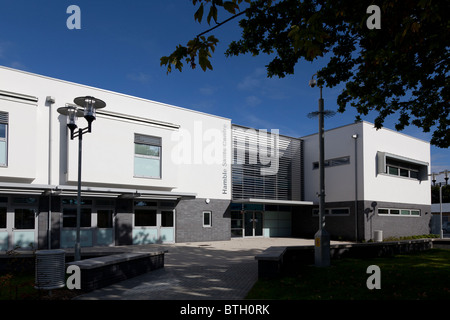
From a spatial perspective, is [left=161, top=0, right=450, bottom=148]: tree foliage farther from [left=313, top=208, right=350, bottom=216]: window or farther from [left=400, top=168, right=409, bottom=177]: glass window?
[left=400, top=168, right=409, bottom=177]: glass window

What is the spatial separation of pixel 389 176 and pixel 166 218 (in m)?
16.1

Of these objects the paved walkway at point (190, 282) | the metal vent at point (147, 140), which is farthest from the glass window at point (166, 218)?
the paved walkway at point (190, 282)

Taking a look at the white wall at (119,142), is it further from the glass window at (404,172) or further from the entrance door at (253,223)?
the glass window at (404,172)

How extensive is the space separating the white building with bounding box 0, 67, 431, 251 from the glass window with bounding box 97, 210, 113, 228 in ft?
0.16

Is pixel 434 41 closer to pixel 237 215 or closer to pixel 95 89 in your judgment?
pixel 95 89

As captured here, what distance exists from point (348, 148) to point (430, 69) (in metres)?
15.5

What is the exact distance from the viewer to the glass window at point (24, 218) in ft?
50.8

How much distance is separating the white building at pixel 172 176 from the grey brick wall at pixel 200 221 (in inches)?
2.4

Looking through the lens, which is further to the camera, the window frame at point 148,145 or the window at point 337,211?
the window at point 337,211

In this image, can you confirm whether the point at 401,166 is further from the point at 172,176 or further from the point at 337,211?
the point at 172,176

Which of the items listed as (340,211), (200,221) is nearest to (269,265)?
(200,221)

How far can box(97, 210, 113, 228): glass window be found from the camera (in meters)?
17.8

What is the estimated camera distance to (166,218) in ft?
66.7
